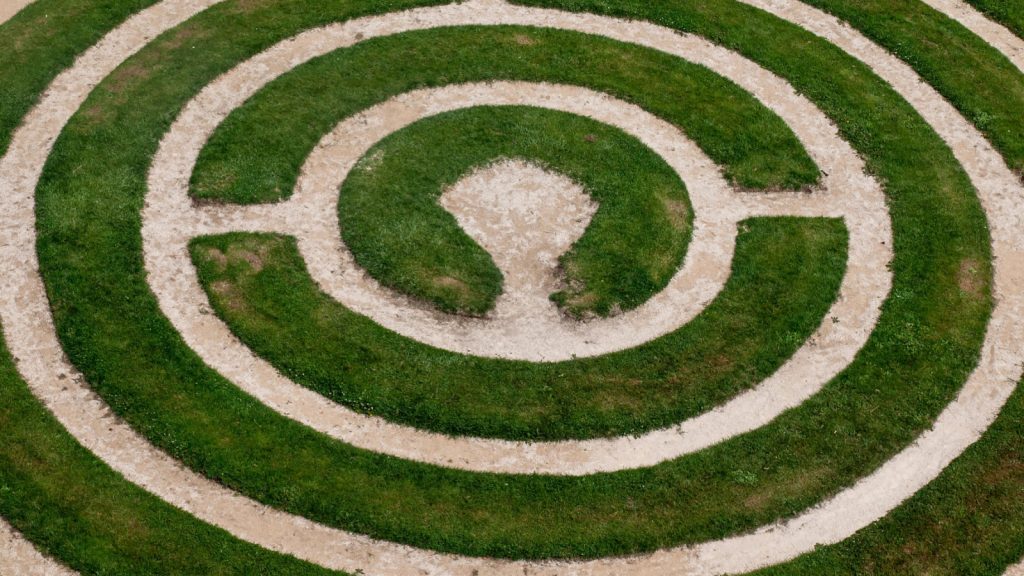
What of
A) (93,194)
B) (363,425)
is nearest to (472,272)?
(363,425)

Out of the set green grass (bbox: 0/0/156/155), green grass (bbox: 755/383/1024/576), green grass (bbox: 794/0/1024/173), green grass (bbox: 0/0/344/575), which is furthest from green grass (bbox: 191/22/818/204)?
green grass (bbox: 755/383/1024/576)

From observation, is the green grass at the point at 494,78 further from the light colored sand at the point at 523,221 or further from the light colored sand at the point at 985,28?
the light colored sand at the point at 985,28

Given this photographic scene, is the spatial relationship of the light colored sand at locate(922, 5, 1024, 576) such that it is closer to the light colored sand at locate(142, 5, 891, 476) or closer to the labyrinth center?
the labyrinth center

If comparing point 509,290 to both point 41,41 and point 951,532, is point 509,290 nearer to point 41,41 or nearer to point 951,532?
point 951,532

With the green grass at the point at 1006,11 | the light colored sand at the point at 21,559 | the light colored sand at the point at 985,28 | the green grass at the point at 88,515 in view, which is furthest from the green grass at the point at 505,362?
the green grass at the point at 1006,11

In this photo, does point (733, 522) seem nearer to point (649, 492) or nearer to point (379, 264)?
point (649, 492)

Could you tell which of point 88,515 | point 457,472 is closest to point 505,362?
point 457,472
